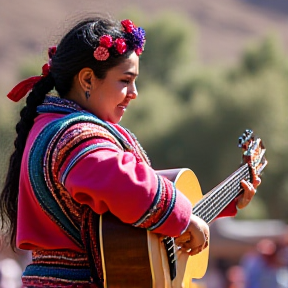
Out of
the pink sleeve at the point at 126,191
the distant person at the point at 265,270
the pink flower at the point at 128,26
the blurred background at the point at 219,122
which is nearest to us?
the pink sleeve at the point at 126,191

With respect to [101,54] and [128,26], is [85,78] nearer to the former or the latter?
[101,54]

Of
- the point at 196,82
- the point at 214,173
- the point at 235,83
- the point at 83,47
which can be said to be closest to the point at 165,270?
the point at 83,47

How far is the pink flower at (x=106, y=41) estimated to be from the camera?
3916 millimetres

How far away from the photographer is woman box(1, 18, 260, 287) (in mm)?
3633

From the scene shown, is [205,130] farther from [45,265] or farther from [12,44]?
[45,265]

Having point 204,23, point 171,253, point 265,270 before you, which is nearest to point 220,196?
point 171,253

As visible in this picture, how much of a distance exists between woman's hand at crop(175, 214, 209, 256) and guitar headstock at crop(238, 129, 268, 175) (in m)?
0.98

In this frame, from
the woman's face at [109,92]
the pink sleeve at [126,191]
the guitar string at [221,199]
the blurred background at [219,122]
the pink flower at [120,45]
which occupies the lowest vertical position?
the blurred background at [219,122]

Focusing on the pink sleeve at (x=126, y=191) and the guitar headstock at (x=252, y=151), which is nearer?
the pink sleeve at (x=126, y=191)

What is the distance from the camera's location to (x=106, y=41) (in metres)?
3.92

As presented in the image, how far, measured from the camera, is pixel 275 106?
30531 millimetres

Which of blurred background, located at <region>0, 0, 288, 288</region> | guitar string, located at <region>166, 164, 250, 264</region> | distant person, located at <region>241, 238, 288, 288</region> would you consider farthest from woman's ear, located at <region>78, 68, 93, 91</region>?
distant person, located at <region>241, 238, 288, 288</region>

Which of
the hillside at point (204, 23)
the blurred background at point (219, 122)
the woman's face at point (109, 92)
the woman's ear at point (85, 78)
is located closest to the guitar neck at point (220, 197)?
the woman's face at point (109, 92)

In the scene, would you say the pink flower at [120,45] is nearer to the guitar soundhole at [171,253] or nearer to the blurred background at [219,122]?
the guitar soundhole at [171,253]
